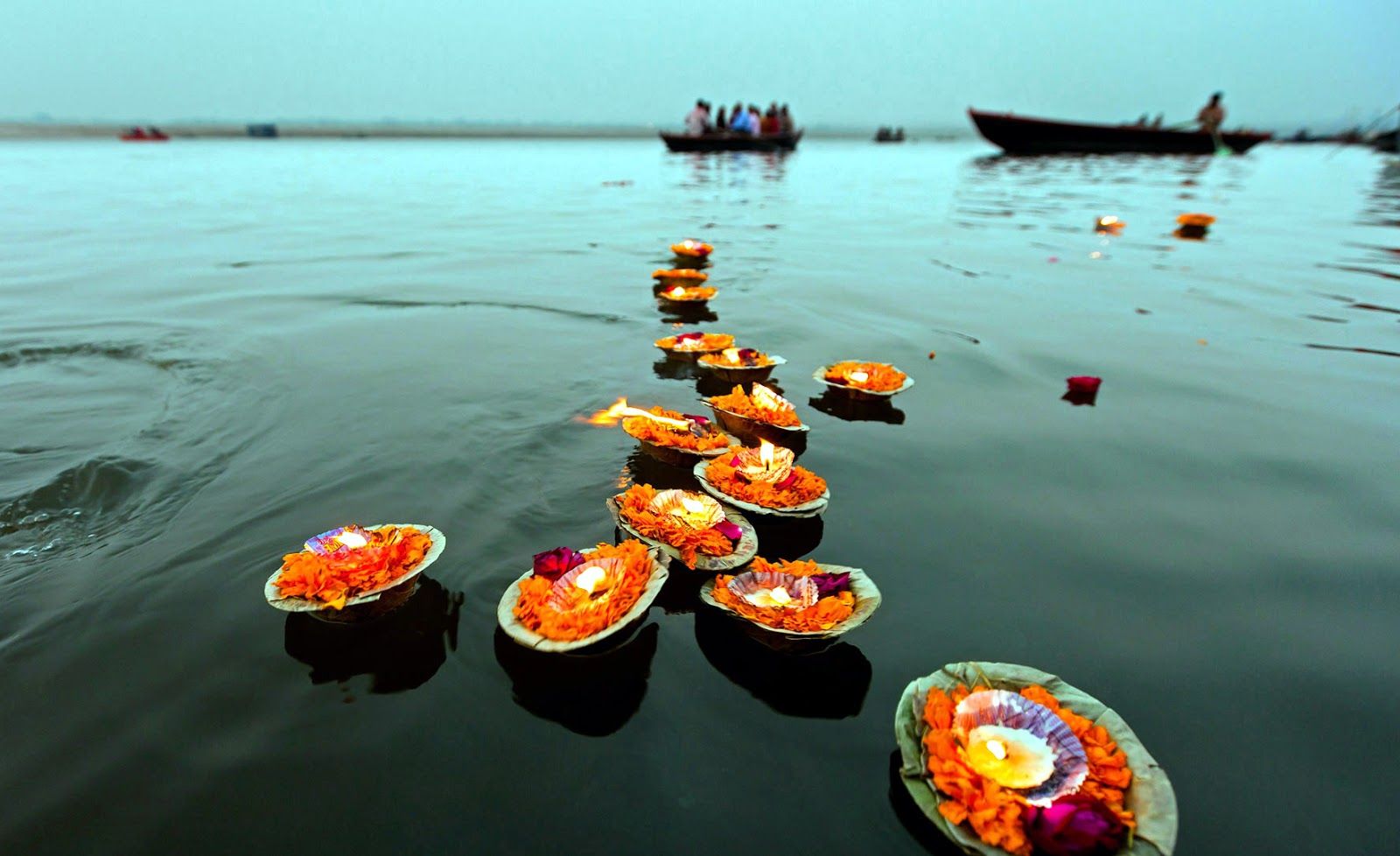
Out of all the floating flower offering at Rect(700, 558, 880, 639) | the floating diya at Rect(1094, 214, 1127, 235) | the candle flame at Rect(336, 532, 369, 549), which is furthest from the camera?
the floating diya at Rect(1094, 214, 1127, 235)

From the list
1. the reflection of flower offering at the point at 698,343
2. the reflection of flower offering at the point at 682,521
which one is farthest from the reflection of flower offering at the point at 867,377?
the reflection of flower offering at the point at 682,521

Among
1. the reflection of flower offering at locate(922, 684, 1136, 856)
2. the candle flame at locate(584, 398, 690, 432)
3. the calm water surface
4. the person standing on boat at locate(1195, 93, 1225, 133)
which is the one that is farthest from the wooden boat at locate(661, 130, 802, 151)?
the reflection of flower offering at locate(922, 684, 1136, 856)

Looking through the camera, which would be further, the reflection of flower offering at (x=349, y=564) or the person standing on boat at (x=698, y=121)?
the person standing on boat at (x=698, y=121)

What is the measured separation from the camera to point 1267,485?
536 centimetres

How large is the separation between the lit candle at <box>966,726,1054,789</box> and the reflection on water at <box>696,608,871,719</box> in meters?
0.76

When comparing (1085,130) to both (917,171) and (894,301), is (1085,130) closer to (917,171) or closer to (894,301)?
(917,171)

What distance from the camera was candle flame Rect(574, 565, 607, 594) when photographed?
3.49 metres

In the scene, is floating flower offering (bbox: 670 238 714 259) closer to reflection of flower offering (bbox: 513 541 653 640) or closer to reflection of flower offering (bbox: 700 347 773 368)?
reflection of flower offering (bbox: 700 347 773 368)

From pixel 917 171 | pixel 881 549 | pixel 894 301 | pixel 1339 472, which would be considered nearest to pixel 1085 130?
pixel 917 171

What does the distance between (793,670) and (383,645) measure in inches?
87.9

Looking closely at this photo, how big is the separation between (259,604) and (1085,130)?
5302 centimetres

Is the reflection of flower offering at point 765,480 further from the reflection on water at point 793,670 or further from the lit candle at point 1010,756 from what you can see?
the lit candle at point 1010,756

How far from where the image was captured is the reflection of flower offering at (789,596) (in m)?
3.36

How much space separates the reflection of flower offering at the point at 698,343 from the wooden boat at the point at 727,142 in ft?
130
